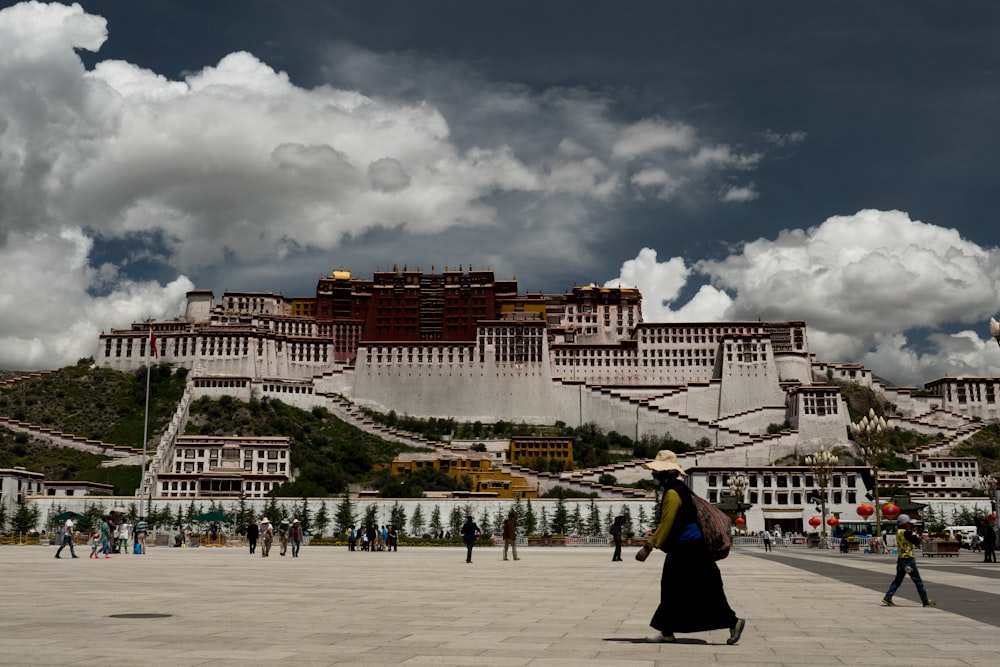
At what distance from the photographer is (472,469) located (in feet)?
308

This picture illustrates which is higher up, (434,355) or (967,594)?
(434,355)

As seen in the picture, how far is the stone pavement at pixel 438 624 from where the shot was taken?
25.8 feet

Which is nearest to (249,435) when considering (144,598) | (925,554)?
(925,554)

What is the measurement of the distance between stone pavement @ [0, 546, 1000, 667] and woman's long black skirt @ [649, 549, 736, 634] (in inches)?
9.7

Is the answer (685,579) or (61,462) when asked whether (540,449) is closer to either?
(61,462)

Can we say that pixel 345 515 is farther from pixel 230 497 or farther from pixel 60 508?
pixel 60 508

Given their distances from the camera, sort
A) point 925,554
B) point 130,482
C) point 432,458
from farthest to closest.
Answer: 1. point 432,458
2. point 130,482
3. point 925,554

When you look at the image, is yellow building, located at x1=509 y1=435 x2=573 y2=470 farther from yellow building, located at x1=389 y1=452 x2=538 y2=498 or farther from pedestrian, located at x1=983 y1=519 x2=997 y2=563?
pedestrian, located at x1=983 y1=519 x2=997 y2=563

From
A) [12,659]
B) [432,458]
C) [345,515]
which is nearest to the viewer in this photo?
[12,659]

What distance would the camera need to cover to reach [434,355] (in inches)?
4562

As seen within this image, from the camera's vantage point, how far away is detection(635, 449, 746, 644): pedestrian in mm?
9250

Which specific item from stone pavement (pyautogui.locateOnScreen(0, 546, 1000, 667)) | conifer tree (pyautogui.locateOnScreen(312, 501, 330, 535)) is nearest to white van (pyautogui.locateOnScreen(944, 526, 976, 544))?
stone pavement (pyautogui.locateOnScreen(0, 546, 1000, 667))

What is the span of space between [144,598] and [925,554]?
33.6 meters

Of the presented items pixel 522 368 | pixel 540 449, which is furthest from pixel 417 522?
pixel 522 368
